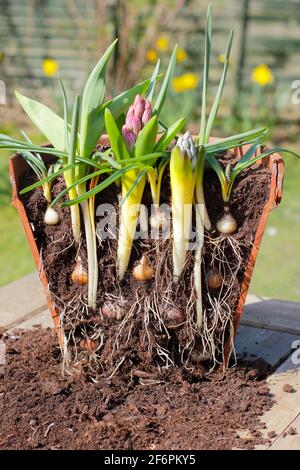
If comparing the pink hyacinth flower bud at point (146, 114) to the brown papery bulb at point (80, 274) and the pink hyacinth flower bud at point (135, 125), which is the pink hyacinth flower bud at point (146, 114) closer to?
the pink hyacinth flower bud at point (135, 125)

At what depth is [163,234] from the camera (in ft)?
4.84

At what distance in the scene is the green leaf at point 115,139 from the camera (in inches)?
54.7

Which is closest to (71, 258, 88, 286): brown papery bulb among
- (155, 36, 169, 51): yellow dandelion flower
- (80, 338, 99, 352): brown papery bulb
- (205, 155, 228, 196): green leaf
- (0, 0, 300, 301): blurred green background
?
(80, 338, 99, 352): brown papery bulb

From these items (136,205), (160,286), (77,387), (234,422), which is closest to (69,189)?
(136,205)

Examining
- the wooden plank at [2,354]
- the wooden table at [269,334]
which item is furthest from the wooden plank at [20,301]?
the wooden plank at [2,354]

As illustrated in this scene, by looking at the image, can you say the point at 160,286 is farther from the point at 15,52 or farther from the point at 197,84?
the point at 15,52

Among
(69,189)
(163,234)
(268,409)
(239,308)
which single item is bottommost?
(268,409)

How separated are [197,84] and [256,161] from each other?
12.5 feet

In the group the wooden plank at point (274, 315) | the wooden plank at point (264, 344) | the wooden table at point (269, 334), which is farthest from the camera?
the wooden plank at point (274, 315)

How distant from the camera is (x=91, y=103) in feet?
4.84

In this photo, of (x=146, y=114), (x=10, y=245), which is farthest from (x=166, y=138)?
(x=10, y=245)

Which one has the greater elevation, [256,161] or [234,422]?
[256,161]

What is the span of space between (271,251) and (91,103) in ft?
7.81

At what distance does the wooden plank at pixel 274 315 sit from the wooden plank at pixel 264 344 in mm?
26
